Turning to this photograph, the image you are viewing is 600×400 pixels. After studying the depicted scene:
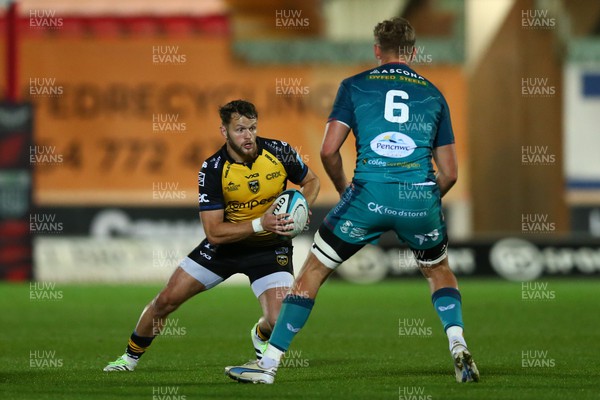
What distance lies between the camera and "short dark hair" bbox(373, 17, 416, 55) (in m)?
7.16

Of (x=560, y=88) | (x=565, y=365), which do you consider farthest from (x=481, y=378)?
(x=560, y=88)

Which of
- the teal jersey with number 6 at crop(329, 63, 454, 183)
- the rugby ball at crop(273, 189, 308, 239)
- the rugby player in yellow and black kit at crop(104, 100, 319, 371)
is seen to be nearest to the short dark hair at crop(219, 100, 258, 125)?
the rugby player in yellow and black kit at crop(104, 100, 319, 371)

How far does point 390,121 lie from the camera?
281 inches

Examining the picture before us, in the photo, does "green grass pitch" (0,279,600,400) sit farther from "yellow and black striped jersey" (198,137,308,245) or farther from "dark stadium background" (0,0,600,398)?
"dark stadium background" (0,0,600,398)

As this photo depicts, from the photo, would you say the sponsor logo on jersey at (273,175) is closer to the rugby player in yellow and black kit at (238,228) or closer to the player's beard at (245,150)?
the rugby player in yellow and black kit at (238,228)

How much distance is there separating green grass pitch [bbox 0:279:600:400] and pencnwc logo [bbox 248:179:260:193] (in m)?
1.24

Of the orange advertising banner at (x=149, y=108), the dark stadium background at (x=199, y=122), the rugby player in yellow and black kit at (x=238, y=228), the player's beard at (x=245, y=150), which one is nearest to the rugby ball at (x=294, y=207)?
the rugby player in yellow and black kit at (x=238, y=228)

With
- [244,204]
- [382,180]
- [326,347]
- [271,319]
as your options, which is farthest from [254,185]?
[326,347]

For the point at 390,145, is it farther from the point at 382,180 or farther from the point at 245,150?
the point at 245,150

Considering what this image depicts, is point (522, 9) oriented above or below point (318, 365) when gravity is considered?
above

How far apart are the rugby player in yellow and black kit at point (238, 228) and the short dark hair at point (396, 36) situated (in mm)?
1099

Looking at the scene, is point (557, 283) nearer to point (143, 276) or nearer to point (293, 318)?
point (143, 276)

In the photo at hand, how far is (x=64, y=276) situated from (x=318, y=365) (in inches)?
454

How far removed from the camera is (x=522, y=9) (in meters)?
24.9
